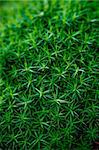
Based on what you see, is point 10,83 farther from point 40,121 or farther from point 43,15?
point 43,15

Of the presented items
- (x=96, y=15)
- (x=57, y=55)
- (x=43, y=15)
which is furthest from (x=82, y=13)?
(x=57, y=55)

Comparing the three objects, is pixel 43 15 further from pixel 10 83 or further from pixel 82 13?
pixel 10 83

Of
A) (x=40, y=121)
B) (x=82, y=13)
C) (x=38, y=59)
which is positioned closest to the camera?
(x=40, y=121)

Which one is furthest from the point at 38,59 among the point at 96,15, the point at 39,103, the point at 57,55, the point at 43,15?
the point at 96,15

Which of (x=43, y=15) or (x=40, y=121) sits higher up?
(x=43, y=15)

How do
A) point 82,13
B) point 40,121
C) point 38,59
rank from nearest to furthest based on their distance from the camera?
1. point 40,121
2. point 38,59
3. point 82,13

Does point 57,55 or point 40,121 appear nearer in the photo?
point 40,121

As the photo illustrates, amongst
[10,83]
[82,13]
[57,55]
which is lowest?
[10,83]
